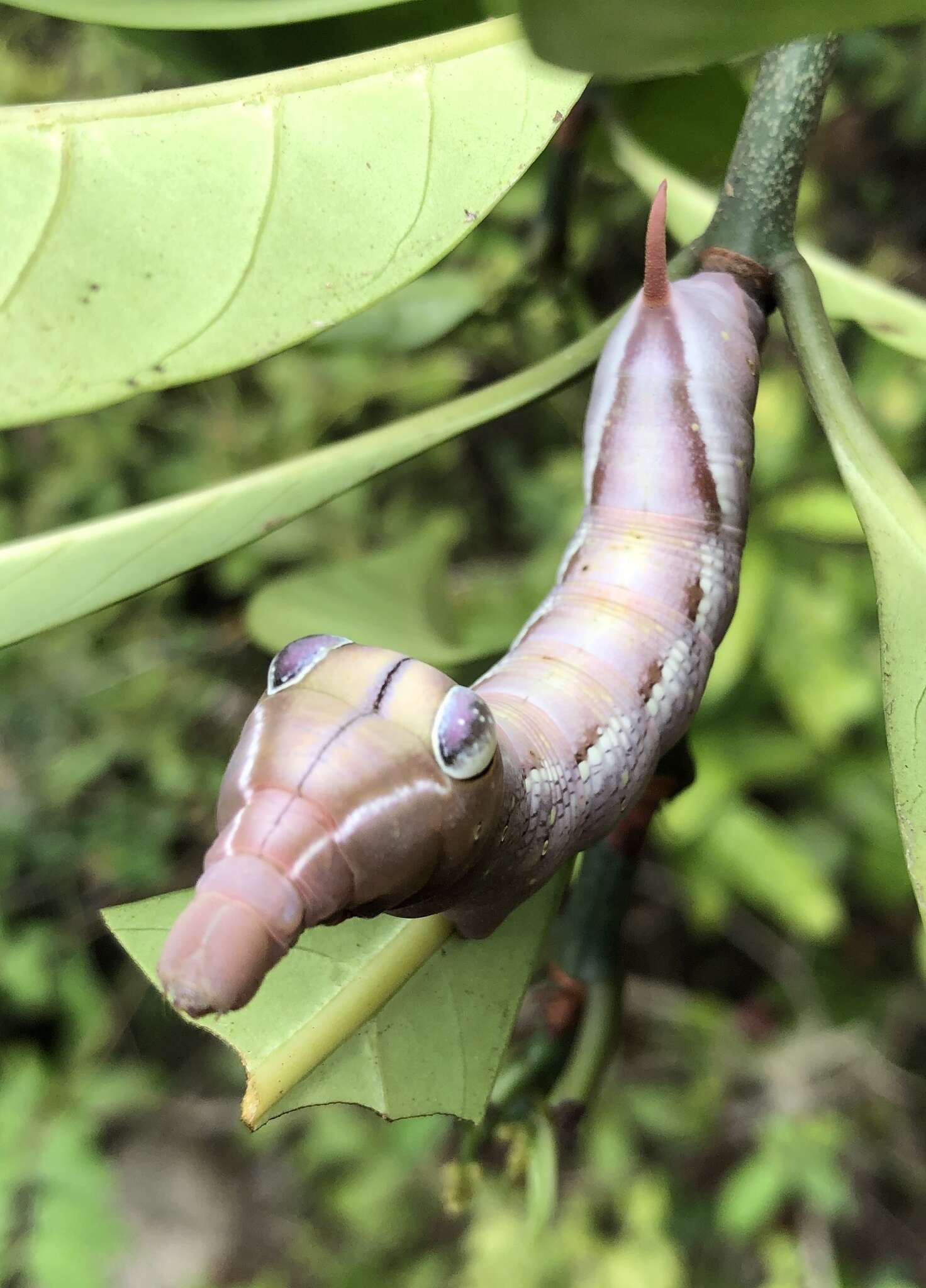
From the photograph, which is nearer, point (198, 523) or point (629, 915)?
point (198, 523)

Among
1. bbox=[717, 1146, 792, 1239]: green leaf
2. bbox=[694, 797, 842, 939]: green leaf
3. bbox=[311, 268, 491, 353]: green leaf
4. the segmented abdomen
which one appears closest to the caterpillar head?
the segmented abdomen

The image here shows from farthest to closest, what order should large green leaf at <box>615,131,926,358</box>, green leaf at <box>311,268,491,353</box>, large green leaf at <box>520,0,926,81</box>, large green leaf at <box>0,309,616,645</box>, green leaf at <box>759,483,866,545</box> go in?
green leaf at <box>759,483,866,545</box>
green leaf at <box>311,268,491,353</box>
large green leaf at <box>615,131,926,358</box>
large green leaf at <box>0,309,616,645</box>
large green leaf at <box>520,0,926,81</box>

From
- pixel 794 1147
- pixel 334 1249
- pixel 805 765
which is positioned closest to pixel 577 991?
pixel 805 765

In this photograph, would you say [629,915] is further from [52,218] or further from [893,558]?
[52,218]

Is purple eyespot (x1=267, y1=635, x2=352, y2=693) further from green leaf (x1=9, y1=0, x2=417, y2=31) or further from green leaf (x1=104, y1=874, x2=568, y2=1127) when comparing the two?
green leaf (x1=9, y1=0, x2=417, y2=31)

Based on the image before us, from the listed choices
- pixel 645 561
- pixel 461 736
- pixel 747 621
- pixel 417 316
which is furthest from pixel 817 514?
pixel 461 736

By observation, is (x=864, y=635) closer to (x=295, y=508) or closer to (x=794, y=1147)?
(x=794, y=1147)

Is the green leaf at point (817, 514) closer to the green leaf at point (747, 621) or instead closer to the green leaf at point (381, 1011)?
the green leaf at point (747, 621)
